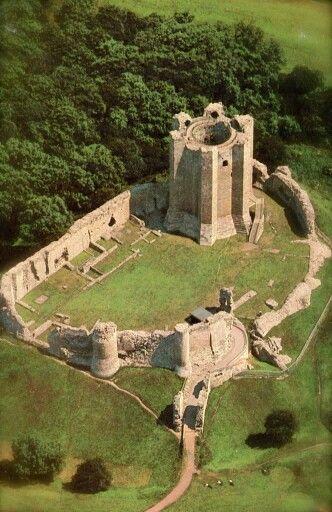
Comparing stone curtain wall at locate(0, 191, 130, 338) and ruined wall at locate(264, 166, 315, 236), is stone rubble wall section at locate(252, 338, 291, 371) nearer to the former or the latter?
ruined wall at locate(264, 166, 315, 236)

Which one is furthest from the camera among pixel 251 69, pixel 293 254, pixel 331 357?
pixel 251 69

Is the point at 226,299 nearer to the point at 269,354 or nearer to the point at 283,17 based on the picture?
the point at 269,354

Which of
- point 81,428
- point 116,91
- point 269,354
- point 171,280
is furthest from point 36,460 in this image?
point 116,91

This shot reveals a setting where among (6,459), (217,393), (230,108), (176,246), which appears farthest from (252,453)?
(230,108)

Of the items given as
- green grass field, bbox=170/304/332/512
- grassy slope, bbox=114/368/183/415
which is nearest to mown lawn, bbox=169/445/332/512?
green grass field, bbox=170/304/332/512

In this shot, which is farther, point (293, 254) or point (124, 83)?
point (124, 83)

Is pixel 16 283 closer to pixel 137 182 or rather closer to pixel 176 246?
pixel 176 246
